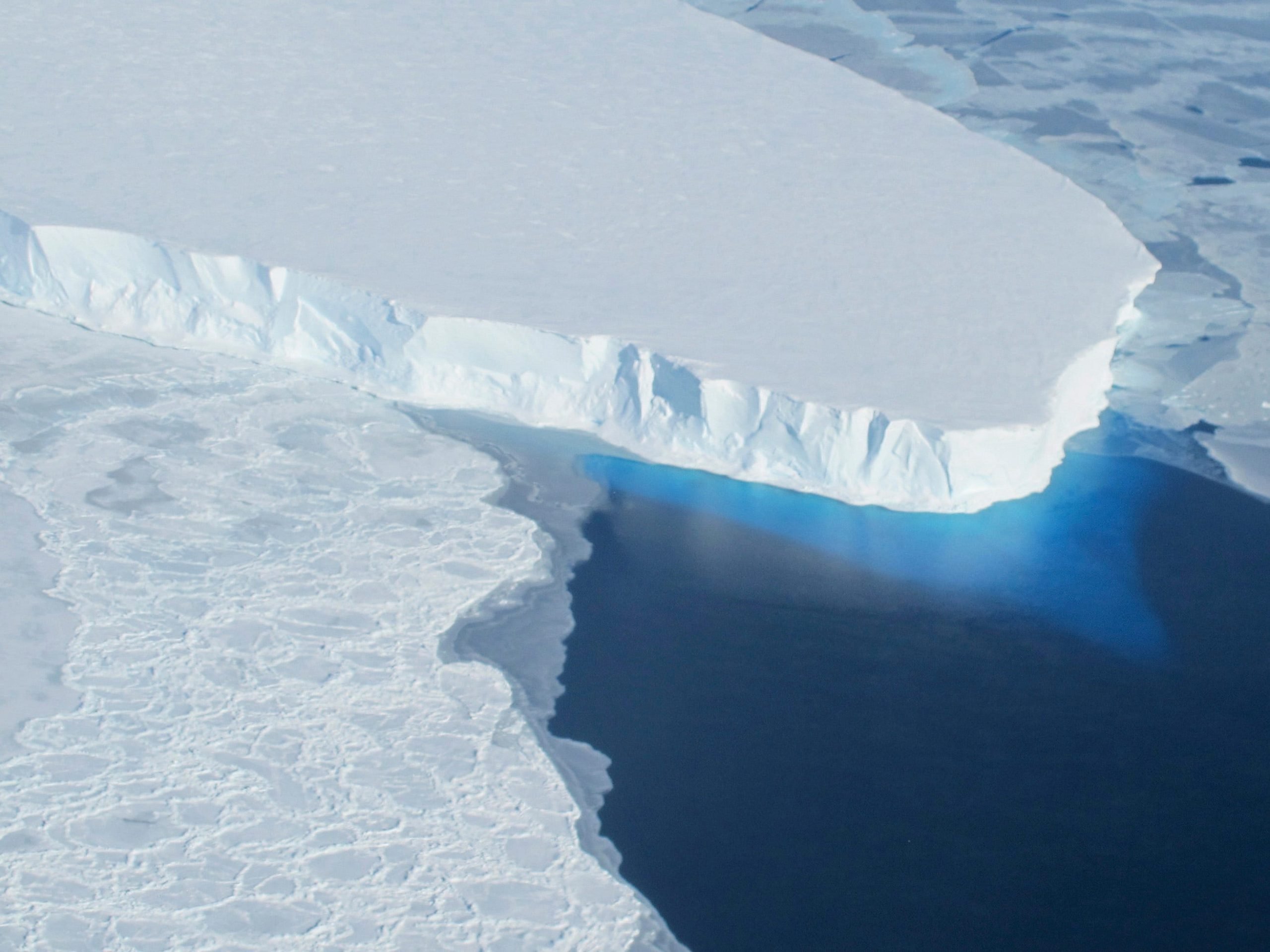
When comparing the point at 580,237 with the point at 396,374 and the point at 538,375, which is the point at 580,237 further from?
the point at 396,374

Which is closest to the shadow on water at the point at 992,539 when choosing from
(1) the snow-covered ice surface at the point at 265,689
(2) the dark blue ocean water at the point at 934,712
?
(2) the dark blue ocean water at the point at 934,712

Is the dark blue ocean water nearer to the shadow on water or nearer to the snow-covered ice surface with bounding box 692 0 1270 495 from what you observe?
the shadow on water

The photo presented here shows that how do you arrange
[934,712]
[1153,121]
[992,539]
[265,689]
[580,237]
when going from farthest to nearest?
[1153,121] < [580,237] < [992,539] < [934,712] < [265,689]

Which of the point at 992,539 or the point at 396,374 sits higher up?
the point at 396,374

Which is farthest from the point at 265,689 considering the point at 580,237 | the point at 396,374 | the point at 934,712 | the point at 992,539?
the point at 580,237

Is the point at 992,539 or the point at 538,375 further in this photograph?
the point at 538,375

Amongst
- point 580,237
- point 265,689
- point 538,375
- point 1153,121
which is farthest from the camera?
point 1153,121

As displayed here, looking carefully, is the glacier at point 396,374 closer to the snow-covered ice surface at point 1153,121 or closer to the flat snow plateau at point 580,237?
the flat snow plateau at point 580,237

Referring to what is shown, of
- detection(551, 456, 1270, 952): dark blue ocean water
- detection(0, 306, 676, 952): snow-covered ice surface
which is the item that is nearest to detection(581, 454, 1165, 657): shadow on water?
detection(551, 456, 1270, 952): dark blue ocean water
